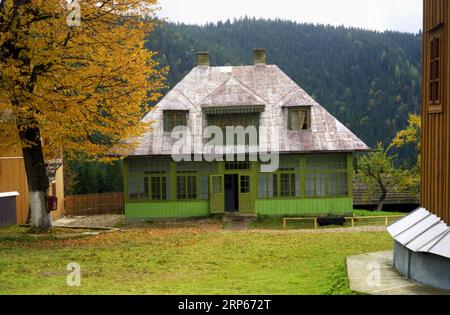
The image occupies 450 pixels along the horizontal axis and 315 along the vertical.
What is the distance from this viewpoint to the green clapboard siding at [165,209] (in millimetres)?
29609

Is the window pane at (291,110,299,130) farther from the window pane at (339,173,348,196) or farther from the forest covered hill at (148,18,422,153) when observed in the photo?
the forest covered hill at (148,18,422,153)

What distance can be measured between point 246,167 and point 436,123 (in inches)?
650

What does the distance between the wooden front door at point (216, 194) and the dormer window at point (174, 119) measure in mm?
3092

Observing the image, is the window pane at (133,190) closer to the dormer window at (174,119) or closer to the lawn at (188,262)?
the dormer window at (174,119)

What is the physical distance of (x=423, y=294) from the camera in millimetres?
11359

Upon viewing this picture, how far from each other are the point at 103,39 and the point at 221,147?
1064 cm

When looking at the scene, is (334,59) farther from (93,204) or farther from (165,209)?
(165,209)

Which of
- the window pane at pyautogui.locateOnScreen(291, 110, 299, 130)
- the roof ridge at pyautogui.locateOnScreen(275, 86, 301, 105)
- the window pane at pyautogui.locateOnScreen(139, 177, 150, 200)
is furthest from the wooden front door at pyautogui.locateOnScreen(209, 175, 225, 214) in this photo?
the roof ridge at pyautogui.locateOnScreen(275, 86, 301, 105)

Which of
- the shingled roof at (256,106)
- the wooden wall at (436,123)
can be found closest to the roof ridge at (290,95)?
the shingled roof at (256,106)

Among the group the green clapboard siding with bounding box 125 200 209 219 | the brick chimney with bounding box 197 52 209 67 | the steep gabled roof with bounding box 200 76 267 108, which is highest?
the brick chimney with bounding box 197 52 209 67

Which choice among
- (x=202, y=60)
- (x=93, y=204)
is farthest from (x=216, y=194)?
(x=93, y=204)

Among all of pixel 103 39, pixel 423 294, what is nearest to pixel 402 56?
pixel 103 39

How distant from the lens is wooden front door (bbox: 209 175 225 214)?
97.0 ft

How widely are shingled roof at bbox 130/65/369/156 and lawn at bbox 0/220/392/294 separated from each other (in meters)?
7.64
